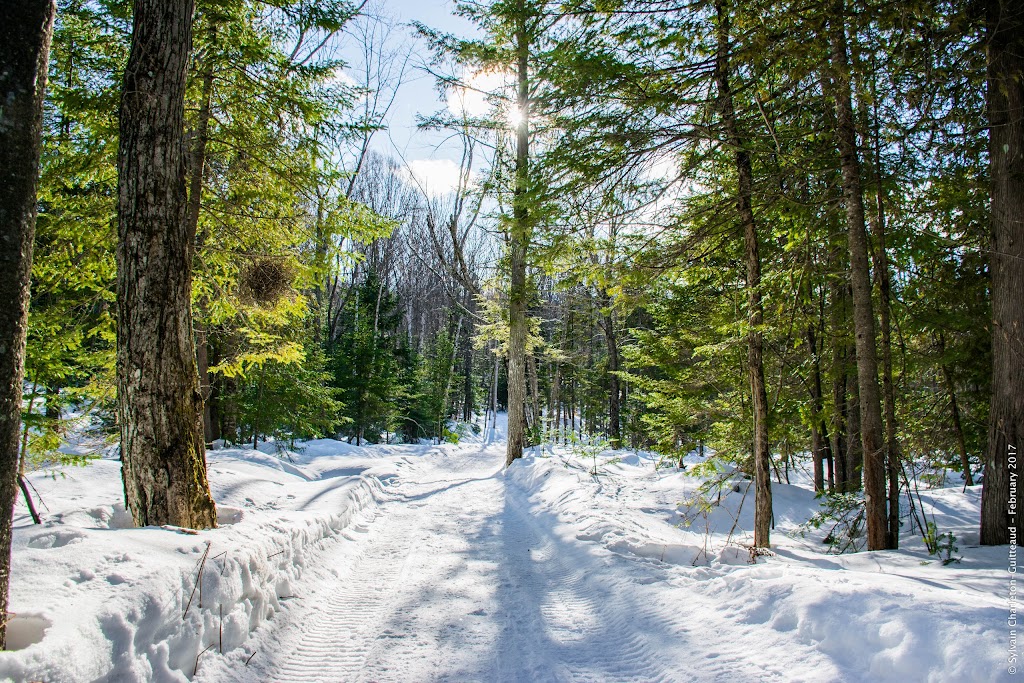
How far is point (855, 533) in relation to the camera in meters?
6.95

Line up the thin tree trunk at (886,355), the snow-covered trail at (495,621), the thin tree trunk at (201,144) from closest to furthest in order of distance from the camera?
the snow-covered trail at (495,621), the thin tree trunk at (886,355), the thin tree trunk at (201,144)

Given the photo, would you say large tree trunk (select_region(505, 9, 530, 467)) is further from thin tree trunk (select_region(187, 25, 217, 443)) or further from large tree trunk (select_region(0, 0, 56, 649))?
large tree trunk (select_region(0, 0, 56, 649))

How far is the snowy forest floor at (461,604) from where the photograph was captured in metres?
2.62

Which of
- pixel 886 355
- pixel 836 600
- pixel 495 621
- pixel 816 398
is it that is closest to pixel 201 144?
pixel 495 621

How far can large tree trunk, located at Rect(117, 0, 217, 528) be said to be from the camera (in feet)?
14.0

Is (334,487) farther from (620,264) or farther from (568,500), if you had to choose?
(620,264)

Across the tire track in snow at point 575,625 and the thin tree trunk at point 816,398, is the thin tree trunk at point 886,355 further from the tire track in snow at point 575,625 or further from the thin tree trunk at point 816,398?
the tire track in snow at point 575,625

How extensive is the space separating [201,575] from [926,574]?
5.99m

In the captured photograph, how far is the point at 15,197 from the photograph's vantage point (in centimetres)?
226

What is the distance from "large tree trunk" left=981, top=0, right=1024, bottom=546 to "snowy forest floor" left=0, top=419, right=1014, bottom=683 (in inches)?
26.7

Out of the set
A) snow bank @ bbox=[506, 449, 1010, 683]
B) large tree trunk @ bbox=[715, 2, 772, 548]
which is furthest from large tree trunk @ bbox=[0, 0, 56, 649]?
large tree trunk @ bbox=[715, 2, 772, 548]

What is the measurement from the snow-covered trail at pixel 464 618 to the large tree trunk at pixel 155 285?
154cm

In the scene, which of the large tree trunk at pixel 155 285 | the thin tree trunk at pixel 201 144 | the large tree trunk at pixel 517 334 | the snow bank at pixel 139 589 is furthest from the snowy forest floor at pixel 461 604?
the large tree trunk at pixel 517 334

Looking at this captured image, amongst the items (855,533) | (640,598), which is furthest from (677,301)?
(640,598)
